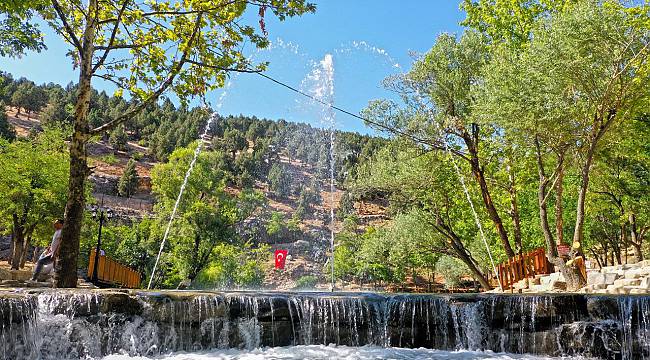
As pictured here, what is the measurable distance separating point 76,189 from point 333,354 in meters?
7.27

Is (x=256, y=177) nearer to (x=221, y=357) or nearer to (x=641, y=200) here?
(x=641, y=200)

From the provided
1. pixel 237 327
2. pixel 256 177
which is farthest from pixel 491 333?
pixel 256 177

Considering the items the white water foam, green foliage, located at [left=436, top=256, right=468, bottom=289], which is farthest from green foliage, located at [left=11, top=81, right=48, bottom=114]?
the white water foam

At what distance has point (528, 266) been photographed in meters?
20.6

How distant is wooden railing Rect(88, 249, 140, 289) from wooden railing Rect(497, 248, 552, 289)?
15.9 metres

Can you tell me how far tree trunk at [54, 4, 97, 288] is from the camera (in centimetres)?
1166

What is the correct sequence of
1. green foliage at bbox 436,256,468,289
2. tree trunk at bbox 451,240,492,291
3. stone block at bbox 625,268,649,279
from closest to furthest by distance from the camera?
stone block at bbox 625,268,649,279, tree trunk at bbox 451,240,492,291, green foliage at bbox 436,256,468,289

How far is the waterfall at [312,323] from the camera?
8453 mm

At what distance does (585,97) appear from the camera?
54.7ft

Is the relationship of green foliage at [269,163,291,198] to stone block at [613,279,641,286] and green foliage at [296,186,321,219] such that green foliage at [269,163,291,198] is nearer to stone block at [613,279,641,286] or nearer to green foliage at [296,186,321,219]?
green foliage at [296,186,321,219]

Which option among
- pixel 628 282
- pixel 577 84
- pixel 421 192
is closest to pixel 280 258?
pixel 421 192

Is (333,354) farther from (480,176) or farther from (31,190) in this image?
(31,190)

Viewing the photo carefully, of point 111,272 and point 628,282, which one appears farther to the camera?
point 111,272

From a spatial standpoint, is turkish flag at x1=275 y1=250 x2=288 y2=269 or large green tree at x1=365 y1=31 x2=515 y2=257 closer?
large green tree at x1=365 y1=31 x2=515 y2=257
